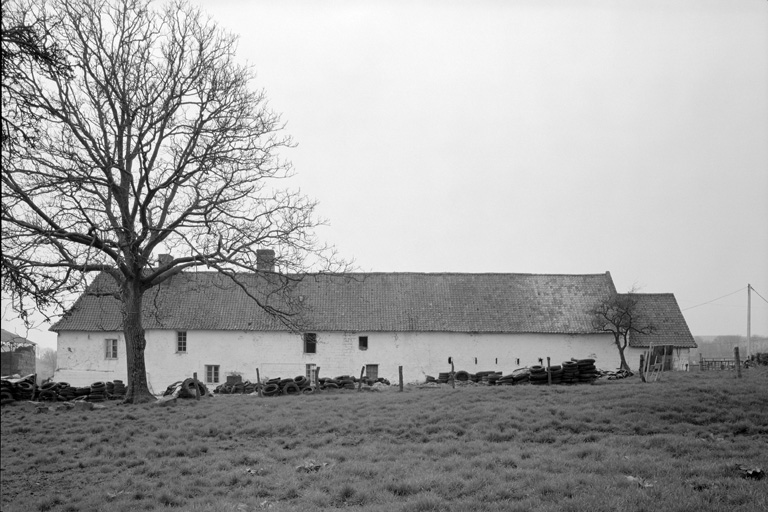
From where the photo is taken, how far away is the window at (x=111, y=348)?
35594mm

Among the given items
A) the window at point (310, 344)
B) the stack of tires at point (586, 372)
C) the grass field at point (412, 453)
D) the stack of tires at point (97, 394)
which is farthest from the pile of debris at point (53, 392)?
the stack of tires at point (586, 372)

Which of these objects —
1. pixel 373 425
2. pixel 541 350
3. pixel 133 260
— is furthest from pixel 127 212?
pixel 541 350

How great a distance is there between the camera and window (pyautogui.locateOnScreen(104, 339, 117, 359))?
35594 millimetres

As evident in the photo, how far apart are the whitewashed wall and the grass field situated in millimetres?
15076

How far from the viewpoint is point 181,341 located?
35.7 metres

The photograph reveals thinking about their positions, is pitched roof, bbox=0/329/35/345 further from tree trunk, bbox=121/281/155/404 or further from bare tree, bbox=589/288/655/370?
bare tree, bbox=589/288/655/370

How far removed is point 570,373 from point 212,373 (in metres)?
20.2

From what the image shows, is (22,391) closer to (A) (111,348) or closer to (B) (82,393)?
(B) (82,393)

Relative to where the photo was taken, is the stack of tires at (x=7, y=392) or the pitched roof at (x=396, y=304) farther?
the pitched roof at (x=396, y=304)

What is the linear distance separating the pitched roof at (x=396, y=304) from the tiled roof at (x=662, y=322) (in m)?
2.54

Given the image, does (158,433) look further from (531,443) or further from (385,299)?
(385,299)

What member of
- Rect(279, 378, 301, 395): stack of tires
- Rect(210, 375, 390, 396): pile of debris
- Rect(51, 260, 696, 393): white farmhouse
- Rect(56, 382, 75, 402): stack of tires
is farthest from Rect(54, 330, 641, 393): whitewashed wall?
Rect(56, 382, 75, 402): stack of tires

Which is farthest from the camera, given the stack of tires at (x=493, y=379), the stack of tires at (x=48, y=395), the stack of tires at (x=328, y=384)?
the stack of tires at (x=493, y=379)

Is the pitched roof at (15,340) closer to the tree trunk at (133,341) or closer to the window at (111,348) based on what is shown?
the tree trunk at (133,341)
